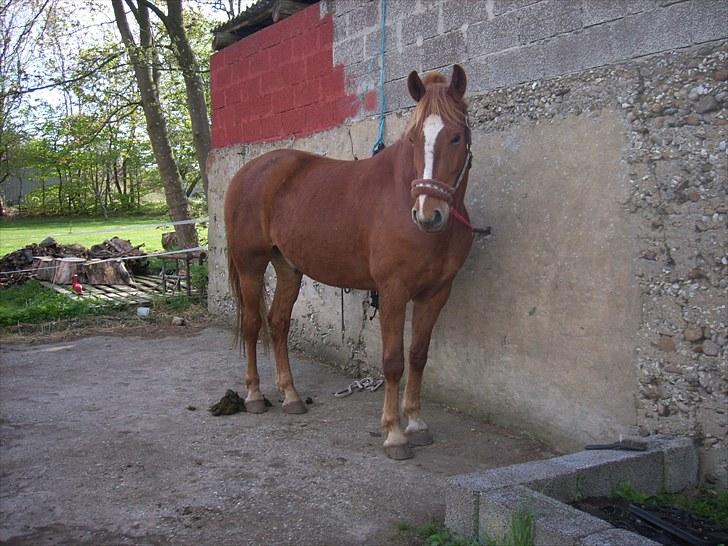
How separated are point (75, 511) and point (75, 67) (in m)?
12.4

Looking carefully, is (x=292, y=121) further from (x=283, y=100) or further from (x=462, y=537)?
(x=462, y=537)

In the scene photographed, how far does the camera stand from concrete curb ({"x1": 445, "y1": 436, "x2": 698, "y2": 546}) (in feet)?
7.86

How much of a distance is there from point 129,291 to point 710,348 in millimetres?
8326

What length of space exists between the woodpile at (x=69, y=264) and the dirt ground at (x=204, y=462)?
4.44 metres

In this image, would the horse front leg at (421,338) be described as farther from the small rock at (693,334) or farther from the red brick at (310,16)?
the red brick at (310,16)

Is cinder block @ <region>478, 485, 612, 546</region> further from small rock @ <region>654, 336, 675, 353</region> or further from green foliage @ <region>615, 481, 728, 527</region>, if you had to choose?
small rock @ <region>654, 336, 675, 353</region>

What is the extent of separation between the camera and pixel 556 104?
13.1 ft

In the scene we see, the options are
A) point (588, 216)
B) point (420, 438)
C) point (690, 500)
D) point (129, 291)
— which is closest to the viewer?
point (690, 500)

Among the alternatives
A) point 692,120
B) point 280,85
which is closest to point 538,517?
point 692,120

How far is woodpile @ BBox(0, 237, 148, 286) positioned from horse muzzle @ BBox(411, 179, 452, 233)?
7664 millimetres

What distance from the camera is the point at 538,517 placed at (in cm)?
246

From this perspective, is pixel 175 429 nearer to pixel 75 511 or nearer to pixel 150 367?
pixel 75 511

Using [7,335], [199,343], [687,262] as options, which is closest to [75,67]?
[7,335]

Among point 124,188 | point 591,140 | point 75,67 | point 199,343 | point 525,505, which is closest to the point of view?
point 525,505
